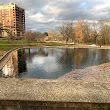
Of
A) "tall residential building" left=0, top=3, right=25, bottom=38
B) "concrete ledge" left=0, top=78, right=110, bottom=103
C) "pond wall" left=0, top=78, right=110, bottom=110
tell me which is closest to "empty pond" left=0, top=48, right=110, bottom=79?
"concrete ledge" left=0, top=78, right=110, bottom=103

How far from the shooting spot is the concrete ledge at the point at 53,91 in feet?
12.6

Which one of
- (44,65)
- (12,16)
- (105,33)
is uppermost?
(12,16)

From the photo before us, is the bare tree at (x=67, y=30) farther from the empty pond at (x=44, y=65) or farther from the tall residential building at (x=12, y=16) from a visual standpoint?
the empty pond at (x=44, y=65)

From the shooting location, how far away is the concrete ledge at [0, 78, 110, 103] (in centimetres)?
383

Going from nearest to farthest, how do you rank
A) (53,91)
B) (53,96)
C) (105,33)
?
(53,96)
(53,91)
(105,33)

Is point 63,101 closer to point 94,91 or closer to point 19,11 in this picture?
point 94,91

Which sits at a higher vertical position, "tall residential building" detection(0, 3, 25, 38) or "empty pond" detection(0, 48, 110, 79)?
"tall residential building" detection(0, 3, 25, 38)

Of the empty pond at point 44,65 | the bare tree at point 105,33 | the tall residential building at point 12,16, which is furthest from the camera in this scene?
the tall residential building at point 12,16

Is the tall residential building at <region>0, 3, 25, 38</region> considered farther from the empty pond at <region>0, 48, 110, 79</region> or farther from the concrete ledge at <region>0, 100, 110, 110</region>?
the concrete ledge at <region>0, 100, 110, 110</region>

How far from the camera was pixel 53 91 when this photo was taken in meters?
4.12

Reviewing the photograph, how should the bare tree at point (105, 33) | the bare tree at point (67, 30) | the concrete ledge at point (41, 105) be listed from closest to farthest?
the concrete ledge at point (41, 105) < the bare tree at point (105, 33) < the bare tree at point (67, 30)

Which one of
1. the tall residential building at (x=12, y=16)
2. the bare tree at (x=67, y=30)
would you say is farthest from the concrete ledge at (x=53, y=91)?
the tall residential building at (x=12, y=16)

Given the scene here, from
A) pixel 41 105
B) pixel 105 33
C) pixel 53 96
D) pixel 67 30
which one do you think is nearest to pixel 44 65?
pixel 53 96

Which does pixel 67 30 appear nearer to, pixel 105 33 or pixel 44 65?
pixel 105 33
